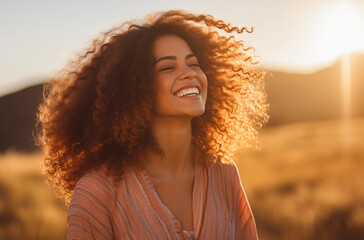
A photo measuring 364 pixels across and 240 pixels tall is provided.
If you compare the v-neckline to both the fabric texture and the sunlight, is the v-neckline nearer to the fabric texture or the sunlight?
the fabric texture

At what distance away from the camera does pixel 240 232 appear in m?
3.21

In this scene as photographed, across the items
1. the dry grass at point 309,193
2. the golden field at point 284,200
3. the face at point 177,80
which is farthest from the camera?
the dry grass at point 309,193

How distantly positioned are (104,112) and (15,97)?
2599 inches

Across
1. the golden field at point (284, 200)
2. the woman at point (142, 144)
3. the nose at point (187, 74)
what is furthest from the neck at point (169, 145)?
the golden field at point (284, 200)

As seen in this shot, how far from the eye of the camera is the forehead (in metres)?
3.07

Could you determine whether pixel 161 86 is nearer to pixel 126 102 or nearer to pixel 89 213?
pixel 126 102

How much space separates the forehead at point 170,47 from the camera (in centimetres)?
307

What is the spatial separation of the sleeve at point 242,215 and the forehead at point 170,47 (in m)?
0.94

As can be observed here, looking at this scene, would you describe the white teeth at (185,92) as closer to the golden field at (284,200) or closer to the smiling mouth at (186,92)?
the smiling mouth at (186,92)

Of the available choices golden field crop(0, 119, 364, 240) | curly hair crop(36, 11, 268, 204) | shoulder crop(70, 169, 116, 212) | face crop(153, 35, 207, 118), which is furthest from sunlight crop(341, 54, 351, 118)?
shoulder crop(70, 169, 116, 212)

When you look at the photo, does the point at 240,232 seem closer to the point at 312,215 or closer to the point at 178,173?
the point at 178,173

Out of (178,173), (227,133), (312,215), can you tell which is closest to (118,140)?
(178,173)

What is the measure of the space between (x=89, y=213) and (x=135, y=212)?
27cm

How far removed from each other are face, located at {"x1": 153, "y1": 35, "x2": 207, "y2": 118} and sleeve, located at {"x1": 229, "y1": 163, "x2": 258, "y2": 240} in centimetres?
68
